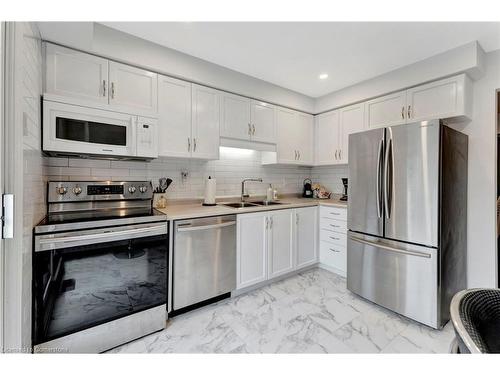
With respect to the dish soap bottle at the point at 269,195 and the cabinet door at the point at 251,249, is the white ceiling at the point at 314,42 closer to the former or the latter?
the dish soap bottle at the point at 269,195

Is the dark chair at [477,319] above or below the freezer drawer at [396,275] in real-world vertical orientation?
above

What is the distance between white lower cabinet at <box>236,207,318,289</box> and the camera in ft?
7.86

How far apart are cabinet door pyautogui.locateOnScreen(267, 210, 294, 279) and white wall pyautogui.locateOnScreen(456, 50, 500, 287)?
5.94 feet

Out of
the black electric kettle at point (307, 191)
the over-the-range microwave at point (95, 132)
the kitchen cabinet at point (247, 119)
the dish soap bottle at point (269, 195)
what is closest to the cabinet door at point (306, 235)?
the dish soap bottle at point (269, 195)

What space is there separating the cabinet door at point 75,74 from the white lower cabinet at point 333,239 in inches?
107

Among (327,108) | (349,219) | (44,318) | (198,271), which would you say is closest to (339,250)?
(349,219)

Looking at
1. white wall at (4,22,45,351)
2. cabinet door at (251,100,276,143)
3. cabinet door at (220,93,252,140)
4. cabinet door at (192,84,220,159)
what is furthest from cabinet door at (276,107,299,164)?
white wall at (4,22,45,351)

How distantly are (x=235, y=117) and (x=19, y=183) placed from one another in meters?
2.05

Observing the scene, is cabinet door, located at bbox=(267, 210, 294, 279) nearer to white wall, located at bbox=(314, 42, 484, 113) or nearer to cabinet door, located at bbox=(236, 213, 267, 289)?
cabinet door, located at bbox=(236, 213, 267, 289)

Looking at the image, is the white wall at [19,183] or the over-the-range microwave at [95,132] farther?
the over-the-range microwave at [95,132]

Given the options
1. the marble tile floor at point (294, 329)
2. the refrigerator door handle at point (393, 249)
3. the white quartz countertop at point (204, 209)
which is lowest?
the marble tile floor at point (294, 329)

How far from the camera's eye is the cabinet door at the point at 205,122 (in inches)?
94.9

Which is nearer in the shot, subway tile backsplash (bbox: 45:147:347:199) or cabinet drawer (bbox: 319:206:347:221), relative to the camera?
subway tile backsplash (bbox: 45:147:347:199)
